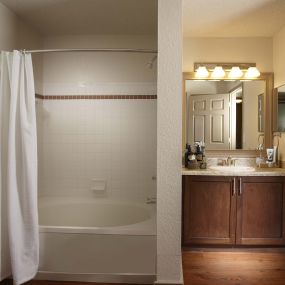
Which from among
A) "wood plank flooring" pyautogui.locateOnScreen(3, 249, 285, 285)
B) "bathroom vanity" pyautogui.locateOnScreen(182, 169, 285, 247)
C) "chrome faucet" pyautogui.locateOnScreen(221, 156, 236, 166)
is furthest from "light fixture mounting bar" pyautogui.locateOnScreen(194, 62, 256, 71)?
"wood plank flooring" pyautogui.locateOnScreen(3, 249, 285, 285)

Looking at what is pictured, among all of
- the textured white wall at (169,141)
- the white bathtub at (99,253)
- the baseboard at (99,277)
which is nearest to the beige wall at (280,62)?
the textured white wall at (169,141)

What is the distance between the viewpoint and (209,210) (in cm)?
300

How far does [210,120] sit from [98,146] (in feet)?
4.49

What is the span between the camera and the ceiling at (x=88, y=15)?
272 centimetres

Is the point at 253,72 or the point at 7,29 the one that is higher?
the point at 7,29

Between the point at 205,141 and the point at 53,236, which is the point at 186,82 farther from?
the point at 53,236

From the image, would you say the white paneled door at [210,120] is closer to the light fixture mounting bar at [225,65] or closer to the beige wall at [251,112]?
the beige wall at [251,112]

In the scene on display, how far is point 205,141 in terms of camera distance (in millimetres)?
3467

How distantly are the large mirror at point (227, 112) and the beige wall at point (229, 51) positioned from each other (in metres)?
0.19

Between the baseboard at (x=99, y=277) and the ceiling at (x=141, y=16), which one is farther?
the ceiling at (x=141, y=16)

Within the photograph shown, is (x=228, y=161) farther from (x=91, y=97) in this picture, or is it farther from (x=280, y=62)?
(x=91, y=97)

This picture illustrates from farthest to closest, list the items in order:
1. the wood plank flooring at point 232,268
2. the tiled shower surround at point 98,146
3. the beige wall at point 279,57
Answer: the tiled shower surround at point 98,146 → the beige wall at point 279,57 → the wood plank flooring at point 232,268

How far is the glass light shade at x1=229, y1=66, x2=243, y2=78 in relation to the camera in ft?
11.2

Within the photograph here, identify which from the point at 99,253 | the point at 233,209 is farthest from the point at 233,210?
the point at 99,253
